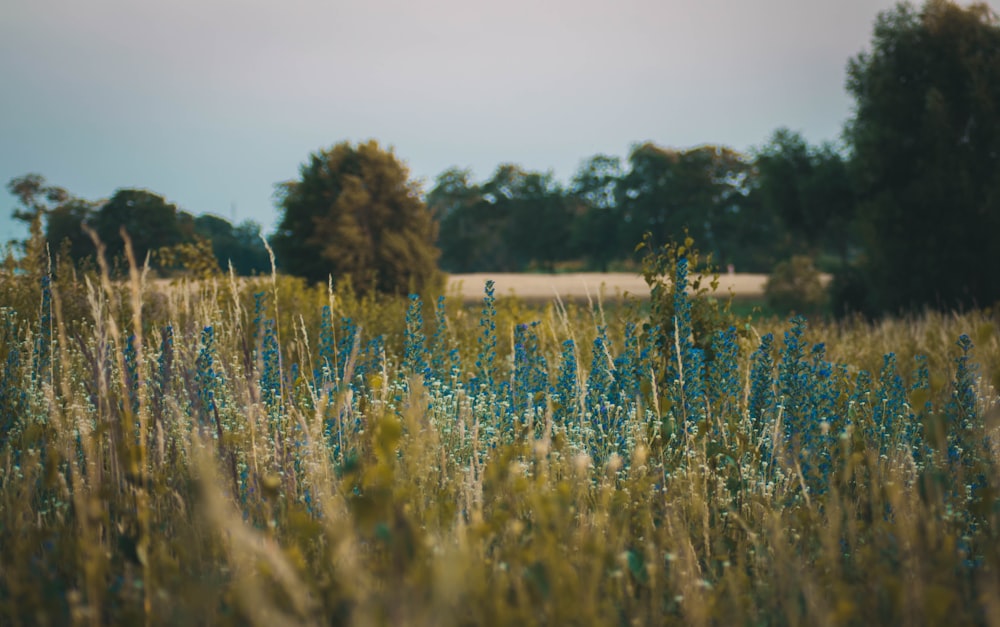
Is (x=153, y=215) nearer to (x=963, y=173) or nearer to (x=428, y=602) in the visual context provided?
(x=963, y=173)

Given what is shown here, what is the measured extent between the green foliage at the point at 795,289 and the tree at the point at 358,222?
10.2 meters

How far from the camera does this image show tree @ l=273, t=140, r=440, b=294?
14.9 metres

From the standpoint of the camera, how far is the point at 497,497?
299 centimetres

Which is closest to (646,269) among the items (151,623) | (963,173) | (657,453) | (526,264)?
(657,453)

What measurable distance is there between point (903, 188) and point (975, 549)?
44.7 feet

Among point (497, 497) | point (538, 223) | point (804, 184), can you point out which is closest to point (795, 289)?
point (804, 184)

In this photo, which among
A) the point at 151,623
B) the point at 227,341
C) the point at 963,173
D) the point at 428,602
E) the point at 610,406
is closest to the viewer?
the point at 428,602

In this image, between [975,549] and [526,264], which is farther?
[526,264]

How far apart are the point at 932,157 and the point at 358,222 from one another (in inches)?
481

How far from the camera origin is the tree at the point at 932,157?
13.7 meters

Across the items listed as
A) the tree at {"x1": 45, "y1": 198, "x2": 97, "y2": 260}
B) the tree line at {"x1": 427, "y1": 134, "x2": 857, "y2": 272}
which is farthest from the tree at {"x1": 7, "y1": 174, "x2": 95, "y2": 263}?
the tree line at {"x1": 427, "y1": 134, "x2": 857, "y2": 272}

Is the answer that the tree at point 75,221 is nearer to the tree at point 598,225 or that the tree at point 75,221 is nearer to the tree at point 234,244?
the tree at point 234,244

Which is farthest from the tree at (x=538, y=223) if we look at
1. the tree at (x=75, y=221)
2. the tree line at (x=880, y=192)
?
the tree line at (x=880, y=192)

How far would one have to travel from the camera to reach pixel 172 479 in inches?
130
